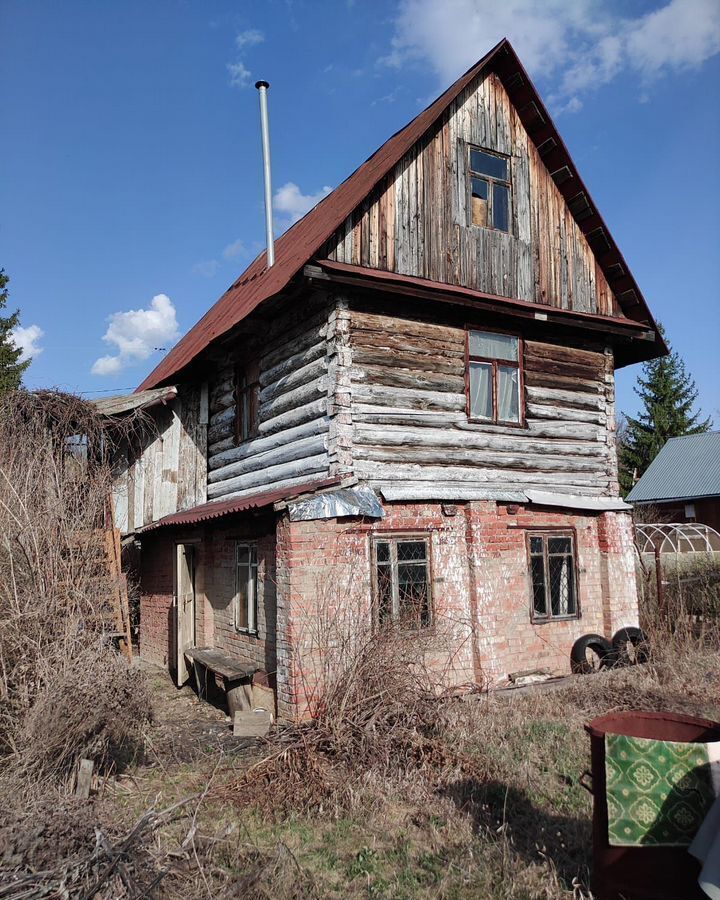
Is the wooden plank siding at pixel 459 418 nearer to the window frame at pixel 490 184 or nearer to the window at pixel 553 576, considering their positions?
→ the window at pixel 553 576

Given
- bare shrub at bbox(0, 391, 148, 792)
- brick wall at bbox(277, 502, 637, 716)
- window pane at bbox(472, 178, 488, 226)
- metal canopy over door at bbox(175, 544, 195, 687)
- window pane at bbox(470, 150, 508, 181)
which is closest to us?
bare shrub at bbox(0, 391, 148, 792)

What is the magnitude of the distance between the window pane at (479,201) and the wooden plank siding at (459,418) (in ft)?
6.72

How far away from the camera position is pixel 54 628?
22.9 feet

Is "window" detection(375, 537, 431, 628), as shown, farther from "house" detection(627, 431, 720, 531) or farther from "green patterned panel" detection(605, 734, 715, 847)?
"house" detection(627, 431, 720, 531)

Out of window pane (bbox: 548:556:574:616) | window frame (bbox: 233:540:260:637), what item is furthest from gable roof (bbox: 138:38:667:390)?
window pane (bbox: 548:556:574:616)

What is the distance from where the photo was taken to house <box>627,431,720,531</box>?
28.5 metres

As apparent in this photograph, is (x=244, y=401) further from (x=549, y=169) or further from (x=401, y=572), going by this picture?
(x=549, y=169)

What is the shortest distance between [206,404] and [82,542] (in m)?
5.59

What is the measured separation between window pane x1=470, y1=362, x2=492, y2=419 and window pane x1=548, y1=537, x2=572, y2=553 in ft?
7.16

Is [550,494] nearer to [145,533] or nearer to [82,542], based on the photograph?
[82,542]

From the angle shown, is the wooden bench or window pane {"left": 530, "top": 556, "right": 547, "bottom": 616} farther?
window pane {"left": 530, "top": 556, "right": 547, "bottom": 616}

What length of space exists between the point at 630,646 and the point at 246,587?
235 inches

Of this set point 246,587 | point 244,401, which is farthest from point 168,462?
point 246,587

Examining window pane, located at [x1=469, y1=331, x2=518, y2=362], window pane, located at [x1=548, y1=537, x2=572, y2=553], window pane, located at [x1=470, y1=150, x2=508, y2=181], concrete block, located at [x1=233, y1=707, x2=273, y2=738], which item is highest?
window pane, located at [x1=470, y1=150, x2=508, y2=181]
